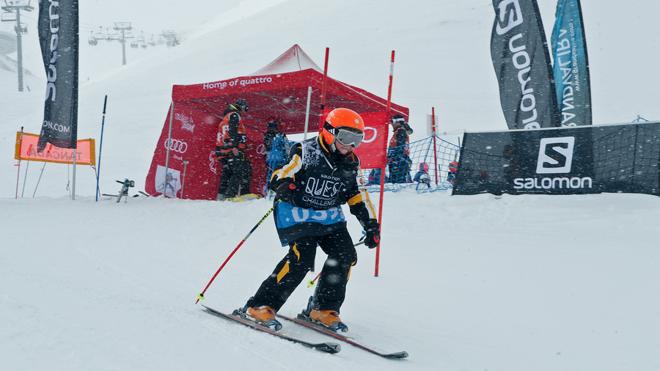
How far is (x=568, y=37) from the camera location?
9.49 meters

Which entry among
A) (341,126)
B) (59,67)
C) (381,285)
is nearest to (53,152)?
(59,67)

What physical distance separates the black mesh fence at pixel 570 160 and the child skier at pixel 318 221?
13.4 ft

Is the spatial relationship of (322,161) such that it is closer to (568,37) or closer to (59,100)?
(568,37)

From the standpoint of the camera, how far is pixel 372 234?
13.8 feet

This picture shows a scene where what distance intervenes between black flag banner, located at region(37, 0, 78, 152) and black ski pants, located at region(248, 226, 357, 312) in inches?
319

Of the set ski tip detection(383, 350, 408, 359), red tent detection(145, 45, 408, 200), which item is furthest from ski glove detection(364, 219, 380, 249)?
red tent detection(145, 45, 408, 200)

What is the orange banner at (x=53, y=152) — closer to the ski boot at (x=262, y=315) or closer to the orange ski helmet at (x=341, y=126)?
the ski boot at (x=262, y=315)

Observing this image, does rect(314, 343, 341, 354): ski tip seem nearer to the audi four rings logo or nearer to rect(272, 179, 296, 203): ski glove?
rect(272, 179, 296, 203): ski glove

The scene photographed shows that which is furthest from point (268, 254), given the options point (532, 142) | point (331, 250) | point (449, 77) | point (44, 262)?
point (449, 77)

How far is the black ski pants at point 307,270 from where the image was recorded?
13.2ft

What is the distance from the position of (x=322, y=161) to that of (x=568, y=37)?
714cm

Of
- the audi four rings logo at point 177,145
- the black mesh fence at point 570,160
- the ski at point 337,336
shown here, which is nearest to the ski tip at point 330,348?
the ski at point 337,336

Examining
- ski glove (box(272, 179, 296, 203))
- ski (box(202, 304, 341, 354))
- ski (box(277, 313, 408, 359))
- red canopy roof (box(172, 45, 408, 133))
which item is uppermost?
red canopy roof (box(172, 45, 408, 133))

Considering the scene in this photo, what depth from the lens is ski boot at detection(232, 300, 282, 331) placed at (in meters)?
3.85
